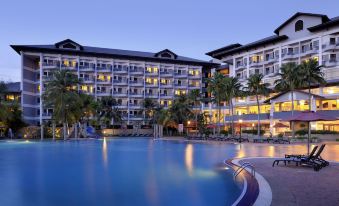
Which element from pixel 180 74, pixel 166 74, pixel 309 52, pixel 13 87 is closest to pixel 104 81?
pixel 166 74

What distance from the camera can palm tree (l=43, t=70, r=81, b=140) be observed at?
60.9 metres

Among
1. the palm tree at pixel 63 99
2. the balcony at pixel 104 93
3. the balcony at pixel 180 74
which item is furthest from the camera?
the balcony at pixel 180 74

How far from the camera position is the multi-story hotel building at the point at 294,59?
211 feet

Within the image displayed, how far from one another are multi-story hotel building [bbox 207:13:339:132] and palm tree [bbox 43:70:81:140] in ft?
105

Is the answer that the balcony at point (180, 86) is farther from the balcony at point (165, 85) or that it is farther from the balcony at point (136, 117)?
the balcony at point (136, 117)

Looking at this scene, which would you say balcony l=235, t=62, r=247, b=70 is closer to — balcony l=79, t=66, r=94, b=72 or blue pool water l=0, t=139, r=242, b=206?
balcony l=79, t=66, r=94, b=72

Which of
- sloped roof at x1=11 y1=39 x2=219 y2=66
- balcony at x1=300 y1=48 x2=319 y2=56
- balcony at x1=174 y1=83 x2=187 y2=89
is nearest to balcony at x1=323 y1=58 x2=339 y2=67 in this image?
balcony at x1=300 y1=48 x2=319 y2=56

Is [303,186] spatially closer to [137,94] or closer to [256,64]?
[256,64]

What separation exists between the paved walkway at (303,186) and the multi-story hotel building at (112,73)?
257 ft

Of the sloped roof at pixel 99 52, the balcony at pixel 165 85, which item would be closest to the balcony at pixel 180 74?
the balcony at pixel 165 85

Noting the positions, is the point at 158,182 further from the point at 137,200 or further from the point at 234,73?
the point at 234,73

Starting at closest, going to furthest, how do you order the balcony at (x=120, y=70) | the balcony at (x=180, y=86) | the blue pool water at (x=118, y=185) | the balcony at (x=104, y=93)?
the blue pool water at (x=118, y=185)
the balcony at (x=104, y=93)
the balcony at (x=120, y=70)
the balcony at (x=180, y=86)

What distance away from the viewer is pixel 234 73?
9050 cm

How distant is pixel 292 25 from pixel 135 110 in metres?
47.8
